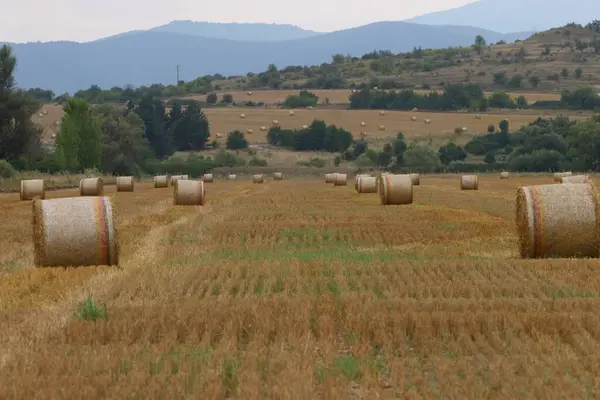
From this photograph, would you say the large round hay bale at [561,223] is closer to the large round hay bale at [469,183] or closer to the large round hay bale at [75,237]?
the large round hay bale at [75,237]

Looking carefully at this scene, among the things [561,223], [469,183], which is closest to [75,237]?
[561,223]

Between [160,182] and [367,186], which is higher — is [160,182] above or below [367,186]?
below

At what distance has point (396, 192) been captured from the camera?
32.1m

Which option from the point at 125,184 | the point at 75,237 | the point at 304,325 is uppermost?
the point at 75,237

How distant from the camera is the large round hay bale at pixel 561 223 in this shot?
16062mm

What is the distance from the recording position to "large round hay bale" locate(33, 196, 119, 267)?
607 inches

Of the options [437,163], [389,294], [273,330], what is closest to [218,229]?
[389,294]

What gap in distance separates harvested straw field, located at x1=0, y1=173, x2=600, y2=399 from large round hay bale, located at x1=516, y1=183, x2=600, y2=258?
663 mm

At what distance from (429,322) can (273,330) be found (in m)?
1.60

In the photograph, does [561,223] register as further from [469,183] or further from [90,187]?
[469,183]

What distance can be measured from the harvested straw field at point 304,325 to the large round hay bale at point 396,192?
43.4 feet

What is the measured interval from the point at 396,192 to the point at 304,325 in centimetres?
2231

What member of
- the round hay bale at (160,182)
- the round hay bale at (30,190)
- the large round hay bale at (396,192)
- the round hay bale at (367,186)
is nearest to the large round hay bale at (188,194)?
the large round hay bale at (396,192)

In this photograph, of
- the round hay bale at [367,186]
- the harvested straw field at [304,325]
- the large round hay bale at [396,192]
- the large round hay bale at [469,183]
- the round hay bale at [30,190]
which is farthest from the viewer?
the large round hay bale at [469,183]
